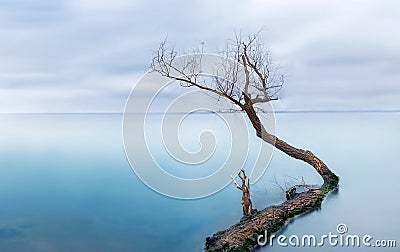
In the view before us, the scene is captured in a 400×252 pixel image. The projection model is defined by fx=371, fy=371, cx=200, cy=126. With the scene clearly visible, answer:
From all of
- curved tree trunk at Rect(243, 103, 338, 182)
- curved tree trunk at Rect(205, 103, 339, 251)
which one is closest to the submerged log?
curved tree trunk at Rect(205, 103, 339, 251)

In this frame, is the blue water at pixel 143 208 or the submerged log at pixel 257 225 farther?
the blue water at pixel 143 208

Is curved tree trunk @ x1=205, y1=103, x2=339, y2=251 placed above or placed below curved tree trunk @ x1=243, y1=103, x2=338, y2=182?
below

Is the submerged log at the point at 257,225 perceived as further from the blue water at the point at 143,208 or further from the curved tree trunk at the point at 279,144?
the curved tree trunk at the point at 279,144

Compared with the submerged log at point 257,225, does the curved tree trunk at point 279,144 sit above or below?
above

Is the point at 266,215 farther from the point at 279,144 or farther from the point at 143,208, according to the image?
the point at 143,208

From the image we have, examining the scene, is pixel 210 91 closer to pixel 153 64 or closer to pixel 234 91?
pixel 234 91

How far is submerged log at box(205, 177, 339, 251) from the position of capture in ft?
15.2

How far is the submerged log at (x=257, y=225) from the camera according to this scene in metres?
4.62

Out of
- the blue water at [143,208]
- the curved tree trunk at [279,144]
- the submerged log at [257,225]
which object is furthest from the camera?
the curved tree trunk at [279,144]

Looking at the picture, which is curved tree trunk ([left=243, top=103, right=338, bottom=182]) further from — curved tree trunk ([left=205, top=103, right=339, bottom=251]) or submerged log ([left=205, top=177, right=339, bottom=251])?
submerged log ([left=205, top=177, right=339, bottom=251])

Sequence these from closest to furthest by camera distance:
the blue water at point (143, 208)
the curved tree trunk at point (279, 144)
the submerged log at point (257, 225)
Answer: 1. the submerged log at point (257, 225)
2. the blue water at point (143, 208)
3. the curved tree trunk at point (279, 144)

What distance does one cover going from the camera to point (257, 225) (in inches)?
200

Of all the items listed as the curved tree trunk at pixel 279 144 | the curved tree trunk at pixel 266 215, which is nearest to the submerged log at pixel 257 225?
the curved tree trunk at pixel 266 215

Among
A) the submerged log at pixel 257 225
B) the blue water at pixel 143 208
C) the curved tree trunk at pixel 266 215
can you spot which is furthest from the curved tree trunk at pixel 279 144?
the submerged log at pixel 257 225
